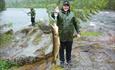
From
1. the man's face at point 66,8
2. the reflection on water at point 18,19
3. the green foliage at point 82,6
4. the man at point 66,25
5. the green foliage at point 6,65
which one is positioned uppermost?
the man's face at point 66,8

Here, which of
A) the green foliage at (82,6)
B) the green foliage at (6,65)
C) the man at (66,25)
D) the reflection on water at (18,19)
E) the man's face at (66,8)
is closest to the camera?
the man's face at (66,8)

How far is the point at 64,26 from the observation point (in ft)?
33.5

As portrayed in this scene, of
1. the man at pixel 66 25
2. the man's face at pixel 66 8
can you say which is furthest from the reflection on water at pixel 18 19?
the man's face at pixel 66 8

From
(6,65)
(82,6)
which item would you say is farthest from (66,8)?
(82,6)

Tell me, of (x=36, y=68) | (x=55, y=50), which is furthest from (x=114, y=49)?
(x=55, y=50)

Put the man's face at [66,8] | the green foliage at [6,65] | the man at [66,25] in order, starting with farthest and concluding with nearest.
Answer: the green foliage at [6,65]
the man at [66,25]
the man's face at [66,8]

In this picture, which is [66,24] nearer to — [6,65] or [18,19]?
[6,65]

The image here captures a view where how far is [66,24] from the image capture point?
10188 mm

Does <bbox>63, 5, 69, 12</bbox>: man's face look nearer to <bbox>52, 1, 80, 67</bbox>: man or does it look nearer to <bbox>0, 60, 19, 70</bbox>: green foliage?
<bbox>52, 1, 80, 67</bbox>: man

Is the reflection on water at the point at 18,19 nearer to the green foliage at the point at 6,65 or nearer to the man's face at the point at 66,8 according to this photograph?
the green foliage at the point at 6,65

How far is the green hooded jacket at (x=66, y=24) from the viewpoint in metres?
10.1

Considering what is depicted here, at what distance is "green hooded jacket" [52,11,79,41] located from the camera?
400 inches

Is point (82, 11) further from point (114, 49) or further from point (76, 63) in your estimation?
point (76, 63)

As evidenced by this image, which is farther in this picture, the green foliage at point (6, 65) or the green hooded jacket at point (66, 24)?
the green foliage at point (6, 65)
